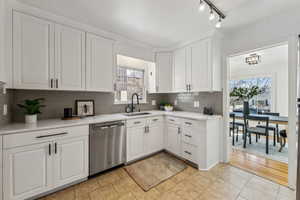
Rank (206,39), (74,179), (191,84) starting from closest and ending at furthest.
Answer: (74,179)
(206,39)
(191,84)

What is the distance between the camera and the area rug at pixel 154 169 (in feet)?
6.48

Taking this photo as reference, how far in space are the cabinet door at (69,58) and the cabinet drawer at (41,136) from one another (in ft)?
2.30

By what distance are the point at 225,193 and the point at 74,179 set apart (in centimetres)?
214

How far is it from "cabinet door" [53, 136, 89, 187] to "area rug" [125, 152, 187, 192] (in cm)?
79

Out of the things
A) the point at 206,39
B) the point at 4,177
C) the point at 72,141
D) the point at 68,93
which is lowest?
the point at 4,177

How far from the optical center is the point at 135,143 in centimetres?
253

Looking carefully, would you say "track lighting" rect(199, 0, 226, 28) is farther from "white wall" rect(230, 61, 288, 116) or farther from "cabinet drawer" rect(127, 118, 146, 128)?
"white wall" rect(230, 61, 288, 116)

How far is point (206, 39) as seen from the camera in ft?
8.17

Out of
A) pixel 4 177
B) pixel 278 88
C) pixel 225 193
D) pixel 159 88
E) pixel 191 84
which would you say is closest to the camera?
pixel 4 177

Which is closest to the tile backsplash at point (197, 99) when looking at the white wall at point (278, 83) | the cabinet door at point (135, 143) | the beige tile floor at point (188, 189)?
the beige tile floor at point (188, 189)

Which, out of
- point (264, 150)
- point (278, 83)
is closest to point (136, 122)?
point (264, 150)

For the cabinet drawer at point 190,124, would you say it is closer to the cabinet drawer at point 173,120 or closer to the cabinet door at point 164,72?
the cabinet drawer at point 173,120

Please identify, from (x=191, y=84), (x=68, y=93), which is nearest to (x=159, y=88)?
(x=191, y=84)

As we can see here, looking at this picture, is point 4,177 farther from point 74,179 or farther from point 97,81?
point 97,81
